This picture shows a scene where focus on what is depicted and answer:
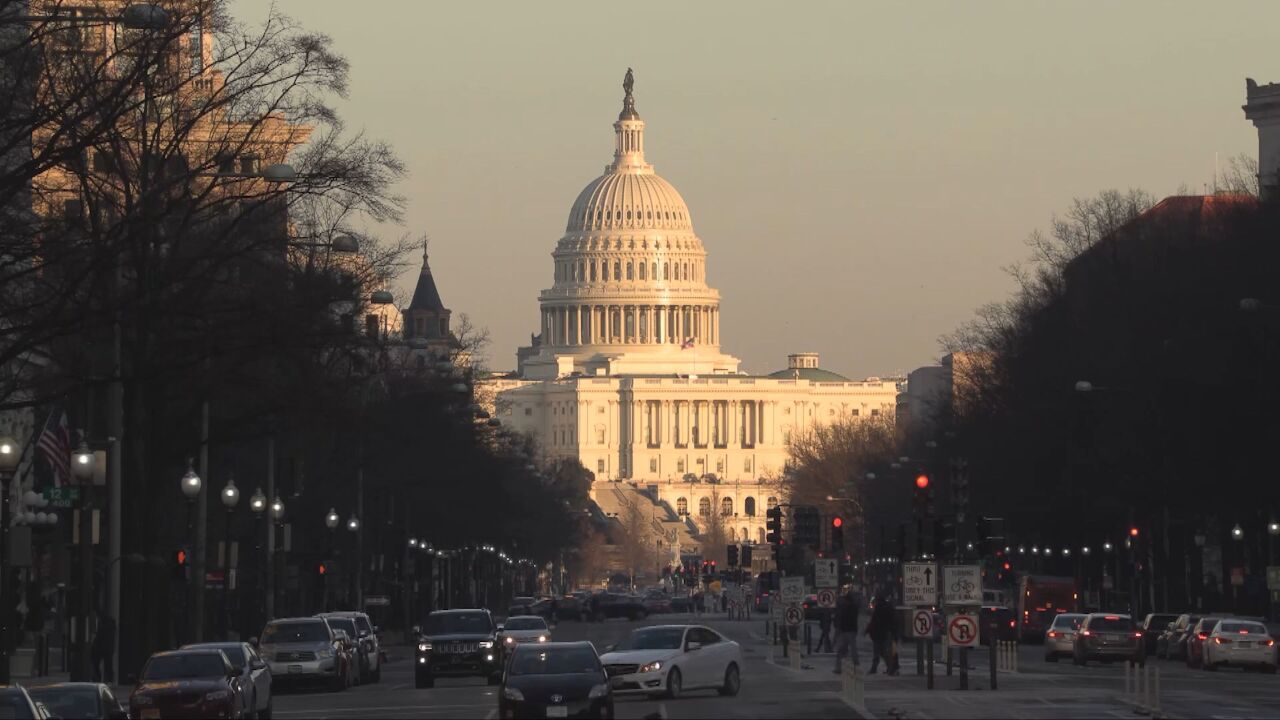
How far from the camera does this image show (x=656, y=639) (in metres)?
50.1

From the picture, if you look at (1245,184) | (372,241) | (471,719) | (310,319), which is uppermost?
(1245,184)

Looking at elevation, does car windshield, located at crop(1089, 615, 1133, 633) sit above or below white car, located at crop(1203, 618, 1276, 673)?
above

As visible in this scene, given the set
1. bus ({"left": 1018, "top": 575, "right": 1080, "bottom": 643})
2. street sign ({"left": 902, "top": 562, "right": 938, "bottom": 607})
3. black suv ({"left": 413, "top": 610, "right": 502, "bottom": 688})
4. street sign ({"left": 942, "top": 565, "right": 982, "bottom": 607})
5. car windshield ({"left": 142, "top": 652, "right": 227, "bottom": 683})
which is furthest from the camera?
bus ({"left": 1018, "top": 575, "right": 1080, "bottom": 643})

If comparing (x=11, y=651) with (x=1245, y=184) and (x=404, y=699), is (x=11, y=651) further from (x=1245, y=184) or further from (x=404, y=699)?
(x=1245, y=184)

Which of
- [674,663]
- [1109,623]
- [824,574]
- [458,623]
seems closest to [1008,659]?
[1109,623]

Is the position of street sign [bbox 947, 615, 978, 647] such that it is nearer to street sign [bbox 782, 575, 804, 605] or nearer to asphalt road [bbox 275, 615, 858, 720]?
asphalt road [bbox 275, 615, 858, 720]

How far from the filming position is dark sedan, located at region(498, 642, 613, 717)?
120 ft

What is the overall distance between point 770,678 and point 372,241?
1379 centimetres

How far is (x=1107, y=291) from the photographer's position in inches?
3533

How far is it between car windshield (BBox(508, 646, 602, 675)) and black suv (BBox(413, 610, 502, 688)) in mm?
18828

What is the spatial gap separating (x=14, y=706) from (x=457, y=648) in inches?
1199

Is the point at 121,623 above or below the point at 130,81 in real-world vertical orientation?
below

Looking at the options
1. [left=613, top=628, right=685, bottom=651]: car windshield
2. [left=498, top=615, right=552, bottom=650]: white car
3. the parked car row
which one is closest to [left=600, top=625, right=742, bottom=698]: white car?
[left=613, top=628, right=685, bottom=651]: car windshield

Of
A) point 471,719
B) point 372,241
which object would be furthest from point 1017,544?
point 471,719
